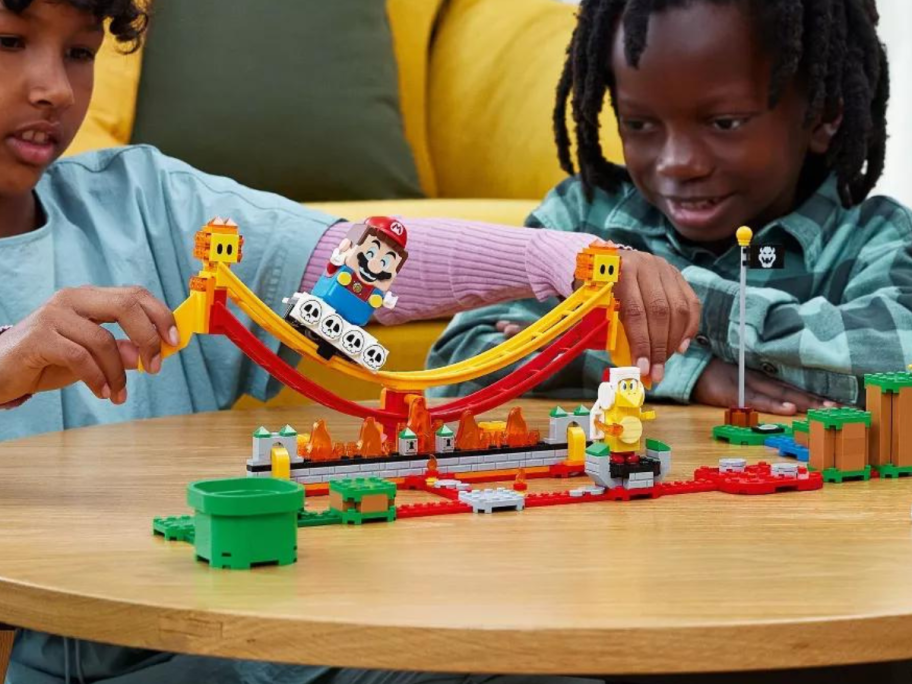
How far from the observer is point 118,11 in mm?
1187

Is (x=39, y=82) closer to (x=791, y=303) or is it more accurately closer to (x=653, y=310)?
(x=653, y=310)

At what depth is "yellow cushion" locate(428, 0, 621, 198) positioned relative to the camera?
2156 millimetres

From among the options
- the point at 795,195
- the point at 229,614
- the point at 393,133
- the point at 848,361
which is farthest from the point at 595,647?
the point at 393,133

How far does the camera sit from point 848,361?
1208mm

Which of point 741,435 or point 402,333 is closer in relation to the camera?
point 741,435

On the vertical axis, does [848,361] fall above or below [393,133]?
below

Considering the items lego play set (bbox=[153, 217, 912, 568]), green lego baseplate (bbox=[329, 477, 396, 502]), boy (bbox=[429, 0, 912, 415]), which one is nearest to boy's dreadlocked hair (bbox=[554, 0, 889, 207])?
boy (bbox=[429, 0, 912, 415])

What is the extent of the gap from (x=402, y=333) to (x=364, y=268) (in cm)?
102

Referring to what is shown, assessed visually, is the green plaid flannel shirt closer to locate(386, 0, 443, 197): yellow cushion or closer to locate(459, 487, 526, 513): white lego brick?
locate(459, 487, 526, 513): white lego brick

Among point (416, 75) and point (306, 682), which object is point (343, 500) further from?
point (416, 75)

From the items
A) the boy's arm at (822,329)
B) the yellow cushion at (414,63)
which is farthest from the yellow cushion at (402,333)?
the boy's arm at (822,329)

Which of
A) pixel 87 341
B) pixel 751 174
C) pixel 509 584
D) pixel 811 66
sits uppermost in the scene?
pixel 811 66

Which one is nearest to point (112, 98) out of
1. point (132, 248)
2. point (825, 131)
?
Answer: point (132, 248)

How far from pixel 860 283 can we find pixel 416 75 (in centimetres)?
113
